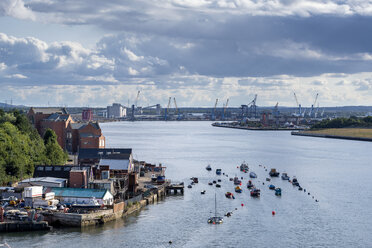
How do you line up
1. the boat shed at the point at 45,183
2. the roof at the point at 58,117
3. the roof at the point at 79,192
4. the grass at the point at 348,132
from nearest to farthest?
the roof at the point at 79,192 < the boat shed at the point at 45,183 < the roof at the point at 58,117 < the grass at the point at 348,132

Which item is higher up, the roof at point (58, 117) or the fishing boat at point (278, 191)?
the roof at point (58, 117)

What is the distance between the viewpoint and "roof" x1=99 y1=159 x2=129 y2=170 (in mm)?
40531

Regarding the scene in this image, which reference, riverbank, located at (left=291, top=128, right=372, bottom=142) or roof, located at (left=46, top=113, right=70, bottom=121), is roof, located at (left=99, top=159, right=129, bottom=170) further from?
riverbank, located at (left=291, top=128, right=372, bottom=142)

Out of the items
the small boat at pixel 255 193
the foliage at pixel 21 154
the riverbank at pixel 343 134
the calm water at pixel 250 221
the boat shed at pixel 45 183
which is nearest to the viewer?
the calm water at pixel 250 221

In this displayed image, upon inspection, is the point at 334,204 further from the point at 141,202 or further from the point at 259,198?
the point at 141,202

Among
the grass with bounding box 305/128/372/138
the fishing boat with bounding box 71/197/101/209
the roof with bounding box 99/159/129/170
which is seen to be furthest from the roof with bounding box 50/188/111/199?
the grass with bounding box 305/128/372/138

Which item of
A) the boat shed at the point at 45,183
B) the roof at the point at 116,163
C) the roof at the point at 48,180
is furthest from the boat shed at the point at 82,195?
the roof at the point at 116,163

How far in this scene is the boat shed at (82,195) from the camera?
31.9 meters

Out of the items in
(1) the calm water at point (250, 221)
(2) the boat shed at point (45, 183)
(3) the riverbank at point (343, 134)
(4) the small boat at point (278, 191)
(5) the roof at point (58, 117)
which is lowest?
(1) the calm water at point (250, 221)

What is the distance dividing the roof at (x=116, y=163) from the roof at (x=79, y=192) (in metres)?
7.53

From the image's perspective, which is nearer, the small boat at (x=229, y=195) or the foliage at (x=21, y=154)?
the small boat at (x=229, y=195)

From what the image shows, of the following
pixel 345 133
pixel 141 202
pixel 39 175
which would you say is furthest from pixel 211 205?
pixel 345 133

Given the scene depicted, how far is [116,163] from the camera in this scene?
4097 cm

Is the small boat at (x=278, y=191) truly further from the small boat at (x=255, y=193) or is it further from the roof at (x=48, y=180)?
the roof at (x=48, y=180)
